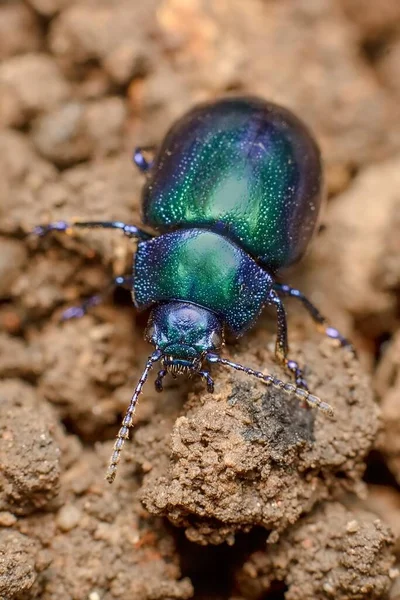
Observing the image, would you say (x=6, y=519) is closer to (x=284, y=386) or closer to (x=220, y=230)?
(x=284, y=386)

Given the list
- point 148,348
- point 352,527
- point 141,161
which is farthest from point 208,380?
point 141,161

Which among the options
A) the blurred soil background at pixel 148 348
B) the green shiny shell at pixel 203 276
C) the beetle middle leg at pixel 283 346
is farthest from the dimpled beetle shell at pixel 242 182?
the blurred soil background at pixel 148 348

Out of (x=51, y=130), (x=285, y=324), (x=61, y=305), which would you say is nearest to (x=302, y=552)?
(x=285, y=324)

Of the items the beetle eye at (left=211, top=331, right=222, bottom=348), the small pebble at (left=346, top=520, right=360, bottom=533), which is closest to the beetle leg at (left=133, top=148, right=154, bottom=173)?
the beetle eye at (left=211, top=331, right=222, bottom=348)

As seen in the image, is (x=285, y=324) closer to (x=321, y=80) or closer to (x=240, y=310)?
(x=240, y=310)

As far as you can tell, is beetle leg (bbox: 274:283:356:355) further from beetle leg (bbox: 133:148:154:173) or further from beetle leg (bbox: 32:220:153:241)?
beetle leg (bbox: 133:148:154:173)
